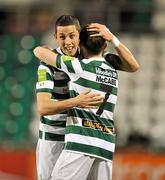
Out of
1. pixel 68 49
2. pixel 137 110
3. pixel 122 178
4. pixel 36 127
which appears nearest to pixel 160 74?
pixel 137 110

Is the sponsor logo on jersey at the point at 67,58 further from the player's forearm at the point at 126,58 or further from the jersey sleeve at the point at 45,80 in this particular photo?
the player's forearm at the point at 126,58

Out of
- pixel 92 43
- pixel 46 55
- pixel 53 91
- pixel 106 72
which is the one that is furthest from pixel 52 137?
pixel 92 43

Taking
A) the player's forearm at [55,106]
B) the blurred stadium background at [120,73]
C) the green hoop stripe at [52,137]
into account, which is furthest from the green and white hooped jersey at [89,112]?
the blurred stadium background at [120,73]

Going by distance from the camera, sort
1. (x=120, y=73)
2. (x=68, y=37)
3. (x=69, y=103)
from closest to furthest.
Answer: (x=69, y=103) < (x=68, y=37) < (x=120, y=73)

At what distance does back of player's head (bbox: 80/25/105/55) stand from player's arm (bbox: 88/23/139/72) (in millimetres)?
36

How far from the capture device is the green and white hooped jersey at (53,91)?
5.73 m

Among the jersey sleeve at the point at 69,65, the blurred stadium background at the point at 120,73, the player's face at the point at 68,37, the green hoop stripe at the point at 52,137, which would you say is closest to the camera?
the jersey sleeve at the point at 69,65

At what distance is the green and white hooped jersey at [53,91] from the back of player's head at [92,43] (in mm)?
292

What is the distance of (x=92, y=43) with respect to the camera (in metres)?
5.55

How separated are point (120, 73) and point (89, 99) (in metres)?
7.98

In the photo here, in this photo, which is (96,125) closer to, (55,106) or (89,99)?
(89,99)

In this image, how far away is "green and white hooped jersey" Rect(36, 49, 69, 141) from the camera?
Result: 18.8 feet

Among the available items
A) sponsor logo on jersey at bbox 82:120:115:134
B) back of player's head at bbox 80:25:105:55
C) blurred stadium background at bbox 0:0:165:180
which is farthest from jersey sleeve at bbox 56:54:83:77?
blurred stadium background at bbox 0:0:165:180

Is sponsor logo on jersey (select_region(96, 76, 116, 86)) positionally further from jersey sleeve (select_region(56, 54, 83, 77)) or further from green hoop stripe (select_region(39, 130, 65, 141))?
green hoop stripe (select_region(39, 130, 65, 141))
